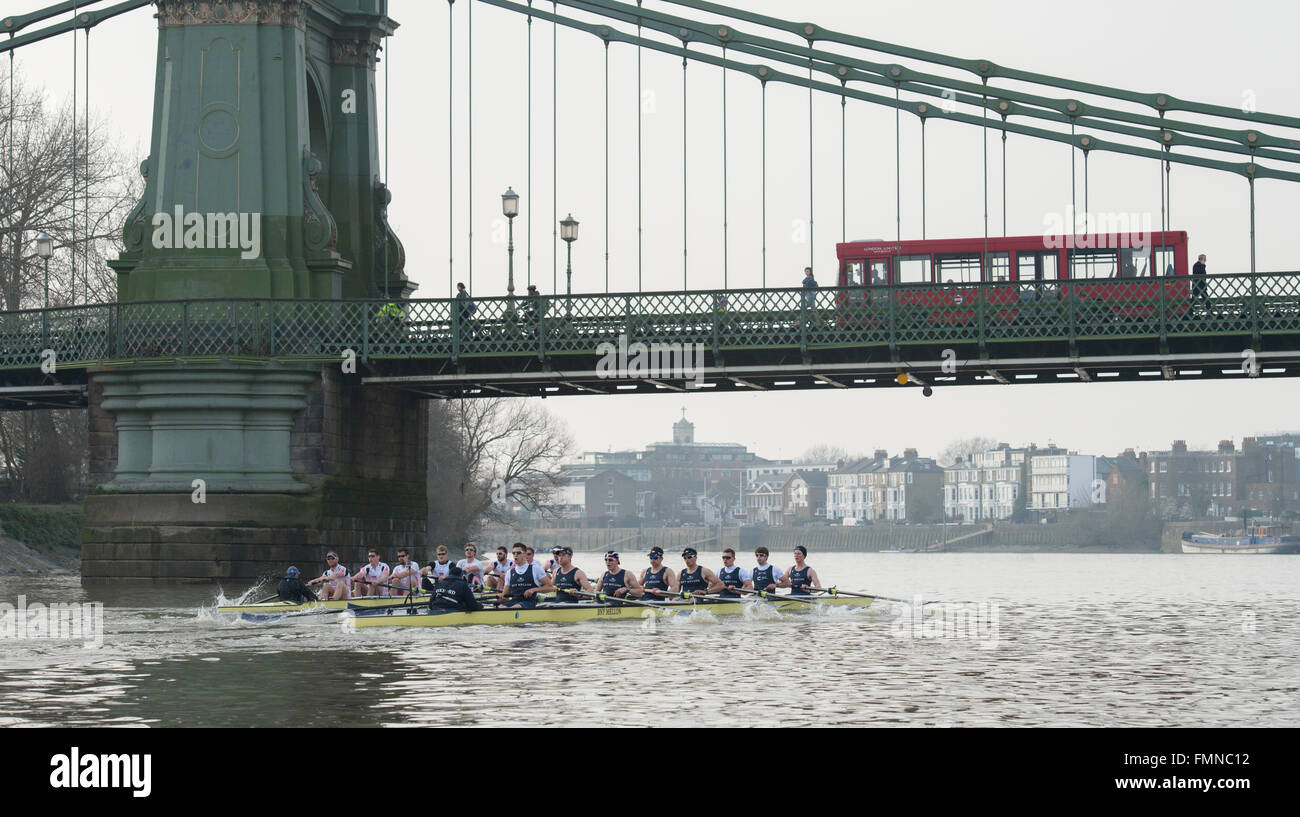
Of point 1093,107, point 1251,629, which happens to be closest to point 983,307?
point 1093,107

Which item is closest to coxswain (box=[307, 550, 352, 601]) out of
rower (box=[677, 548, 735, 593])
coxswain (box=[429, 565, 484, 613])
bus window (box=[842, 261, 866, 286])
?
coxswain (box=[429, 565, 484, 613])

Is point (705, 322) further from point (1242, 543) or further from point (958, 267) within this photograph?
point (1242, 543)

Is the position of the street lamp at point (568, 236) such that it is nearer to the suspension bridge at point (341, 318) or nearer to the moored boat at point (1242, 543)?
the suspension bridge at point (341, 318)

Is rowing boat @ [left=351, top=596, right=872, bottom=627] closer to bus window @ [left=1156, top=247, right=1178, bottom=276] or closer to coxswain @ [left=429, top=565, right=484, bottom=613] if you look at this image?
coxswain @ [left=429, top=565, right=484, bottom=613]

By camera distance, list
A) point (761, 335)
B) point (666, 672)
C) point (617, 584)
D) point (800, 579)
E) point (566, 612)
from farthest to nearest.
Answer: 1. point (761, 335)
2. point (800, 579)
3. point (617, 584)
4. point (566, 612)
5. point (666, 672)

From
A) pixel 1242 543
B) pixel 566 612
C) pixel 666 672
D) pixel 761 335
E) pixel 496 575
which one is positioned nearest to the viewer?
pixel 666 672

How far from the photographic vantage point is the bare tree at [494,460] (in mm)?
85625

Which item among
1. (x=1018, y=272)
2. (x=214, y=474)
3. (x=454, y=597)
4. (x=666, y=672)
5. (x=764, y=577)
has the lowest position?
(x=666, y=672)

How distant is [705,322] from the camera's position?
141ft

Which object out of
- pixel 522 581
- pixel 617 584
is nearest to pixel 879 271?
pixel 617 584

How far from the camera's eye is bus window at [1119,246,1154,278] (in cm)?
4312

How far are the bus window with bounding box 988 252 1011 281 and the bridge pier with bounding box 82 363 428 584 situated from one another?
15481 mm

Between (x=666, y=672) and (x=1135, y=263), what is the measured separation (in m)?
22.2
